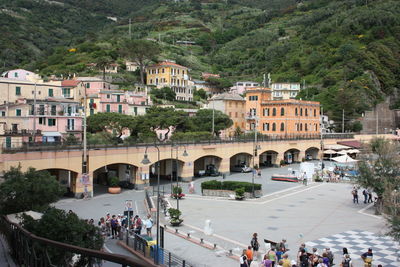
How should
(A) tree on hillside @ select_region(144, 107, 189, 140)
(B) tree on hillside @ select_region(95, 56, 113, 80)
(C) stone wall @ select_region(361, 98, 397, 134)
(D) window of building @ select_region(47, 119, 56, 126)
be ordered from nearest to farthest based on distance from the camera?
(D) window of building @ select_region(47, 119, 56, 126) < (A) tree on hillside @ select_region(144, 107, 189, 140) < (B) tree on hillside @ select_region(95, 56, 113, 80) < (C) stone wall @ select_region(361, 98, 397, 134)

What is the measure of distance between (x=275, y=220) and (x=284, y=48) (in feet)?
335

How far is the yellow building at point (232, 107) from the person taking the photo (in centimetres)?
6800

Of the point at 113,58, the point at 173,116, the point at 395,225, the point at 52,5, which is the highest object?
the point at 52,5

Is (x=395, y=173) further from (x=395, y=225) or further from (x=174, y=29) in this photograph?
(x=174, y=29)

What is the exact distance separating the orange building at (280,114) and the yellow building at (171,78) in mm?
21850

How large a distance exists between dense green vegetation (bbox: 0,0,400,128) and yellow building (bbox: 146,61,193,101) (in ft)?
15.4

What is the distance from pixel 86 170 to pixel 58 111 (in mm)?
15814

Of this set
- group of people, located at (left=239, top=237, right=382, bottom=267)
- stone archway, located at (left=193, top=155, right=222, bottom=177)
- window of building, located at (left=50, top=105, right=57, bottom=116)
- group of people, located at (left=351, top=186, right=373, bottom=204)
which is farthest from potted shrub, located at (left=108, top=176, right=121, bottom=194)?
group of people, located at (left=239, top=237, right=382, bottom=267)

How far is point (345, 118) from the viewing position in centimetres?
7819

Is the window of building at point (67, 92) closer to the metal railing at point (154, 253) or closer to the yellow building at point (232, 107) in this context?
the yellow building at point (232, 107)

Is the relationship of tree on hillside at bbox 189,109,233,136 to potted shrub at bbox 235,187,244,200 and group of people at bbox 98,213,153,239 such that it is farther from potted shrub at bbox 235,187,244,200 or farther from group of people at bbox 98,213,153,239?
group of people at bbox 98,213,153,239

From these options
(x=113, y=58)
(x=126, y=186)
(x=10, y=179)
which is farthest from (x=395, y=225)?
(x=113, y=58)

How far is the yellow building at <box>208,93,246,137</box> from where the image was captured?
68000mm

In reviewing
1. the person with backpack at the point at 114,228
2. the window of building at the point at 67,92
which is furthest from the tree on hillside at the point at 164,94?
the person with backpack at the point at 114,228
